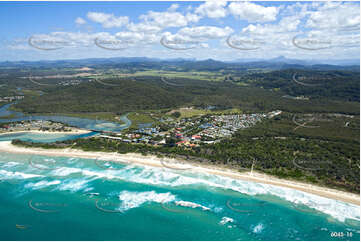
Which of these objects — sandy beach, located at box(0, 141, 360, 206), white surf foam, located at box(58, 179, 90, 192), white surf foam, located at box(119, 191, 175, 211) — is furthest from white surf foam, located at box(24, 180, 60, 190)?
white surf foam, located at box(119, 191, 175, 211)

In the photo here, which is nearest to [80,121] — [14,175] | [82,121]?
[82,121]

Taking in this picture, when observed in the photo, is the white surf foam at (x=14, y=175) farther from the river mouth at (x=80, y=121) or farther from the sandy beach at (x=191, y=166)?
the river mouth at (x=80, y=121)

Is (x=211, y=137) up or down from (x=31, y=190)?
up

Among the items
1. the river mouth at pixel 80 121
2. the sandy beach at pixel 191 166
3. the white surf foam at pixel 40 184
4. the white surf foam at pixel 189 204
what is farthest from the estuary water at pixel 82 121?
the white surf foam at pixel 189 204

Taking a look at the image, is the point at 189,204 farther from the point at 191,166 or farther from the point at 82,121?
the point at 82,121

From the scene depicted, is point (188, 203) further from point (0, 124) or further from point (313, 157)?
point (0, 124)

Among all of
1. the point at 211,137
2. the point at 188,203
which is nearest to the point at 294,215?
the point at 188,203
